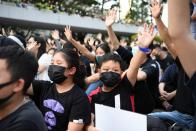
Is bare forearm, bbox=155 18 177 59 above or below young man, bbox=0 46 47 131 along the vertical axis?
above

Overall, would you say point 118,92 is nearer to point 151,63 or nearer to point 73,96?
point 73,96

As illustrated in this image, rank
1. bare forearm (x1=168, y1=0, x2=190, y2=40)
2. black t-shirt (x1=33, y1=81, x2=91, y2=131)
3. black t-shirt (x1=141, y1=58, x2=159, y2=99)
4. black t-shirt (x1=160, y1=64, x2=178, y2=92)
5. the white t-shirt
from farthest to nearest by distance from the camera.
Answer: the white t-shirt, black t-shirt (x1=160, y1=64, x2=178, y2=92), black t-shirt (x1=141, y1=58, x2=159, y2=99), black t-shirt (x1=33, y1=81, x2=91, y2=131), bare forearm (x1=168, y1=0, x2=190, y2=40)

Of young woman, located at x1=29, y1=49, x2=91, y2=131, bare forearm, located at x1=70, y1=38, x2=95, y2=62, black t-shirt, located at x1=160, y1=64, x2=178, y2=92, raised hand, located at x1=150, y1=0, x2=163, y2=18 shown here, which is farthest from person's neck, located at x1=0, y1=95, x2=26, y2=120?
bare forearm, located at x1=70, y1=38, x2=95, y2=62

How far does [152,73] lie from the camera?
15.3 feet

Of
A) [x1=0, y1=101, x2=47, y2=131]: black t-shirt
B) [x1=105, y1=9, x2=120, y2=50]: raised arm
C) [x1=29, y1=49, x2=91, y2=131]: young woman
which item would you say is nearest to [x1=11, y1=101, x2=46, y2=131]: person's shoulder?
[x1=0, y1=101, x2=47, y2=131]: black t-shirt

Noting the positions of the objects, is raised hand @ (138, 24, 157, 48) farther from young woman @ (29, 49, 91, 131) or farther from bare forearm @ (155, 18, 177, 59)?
young woman @ (29, 49, 91, 131)

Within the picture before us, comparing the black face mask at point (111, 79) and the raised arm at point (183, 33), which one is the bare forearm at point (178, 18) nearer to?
the raised arm at point (183, 33)

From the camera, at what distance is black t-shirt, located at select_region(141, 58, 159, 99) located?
4.54 meters

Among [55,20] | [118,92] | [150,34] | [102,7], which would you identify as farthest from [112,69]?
[102,7]

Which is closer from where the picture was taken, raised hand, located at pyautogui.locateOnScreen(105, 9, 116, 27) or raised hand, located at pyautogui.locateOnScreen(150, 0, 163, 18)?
raised hand, located at pyautogui.locateOnScreen(150, 0, 163, 18)

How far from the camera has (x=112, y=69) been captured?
138 inches

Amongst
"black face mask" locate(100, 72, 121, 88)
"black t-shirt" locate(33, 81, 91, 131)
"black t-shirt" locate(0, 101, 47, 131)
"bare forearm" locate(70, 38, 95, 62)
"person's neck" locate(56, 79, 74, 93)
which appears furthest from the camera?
"bare forearm" locate(70, 38, 95, 62)

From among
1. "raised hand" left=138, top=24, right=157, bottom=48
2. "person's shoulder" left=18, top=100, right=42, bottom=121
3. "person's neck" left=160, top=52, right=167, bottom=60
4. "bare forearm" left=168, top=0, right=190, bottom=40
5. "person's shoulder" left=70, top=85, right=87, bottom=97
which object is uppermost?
"bare forearm" left=168, top=0, right=190, bottom=40

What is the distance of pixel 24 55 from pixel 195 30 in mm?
1100
